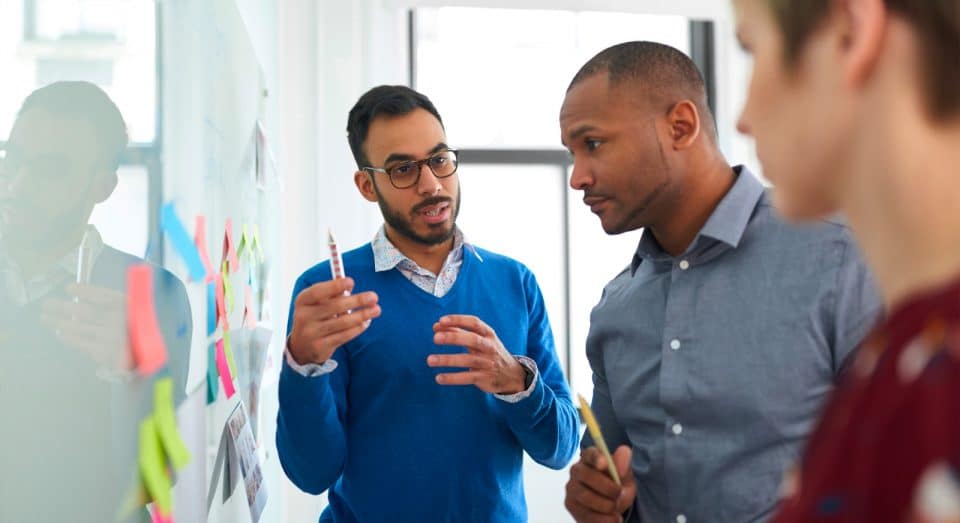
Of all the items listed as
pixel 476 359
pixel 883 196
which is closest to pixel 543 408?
pixel 476 359

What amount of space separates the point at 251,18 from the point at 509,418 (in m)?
1.25

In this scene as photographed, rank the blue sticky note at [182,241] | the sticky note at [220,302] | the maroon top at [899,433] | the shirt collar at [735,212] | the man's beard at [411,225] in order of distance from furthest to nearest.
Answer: the man's beard at [411,225] → the sticky note at [220,302] → the shirt collar at [735,212] → the blue sticky note at [182,241] → the maroon top at [899,433]

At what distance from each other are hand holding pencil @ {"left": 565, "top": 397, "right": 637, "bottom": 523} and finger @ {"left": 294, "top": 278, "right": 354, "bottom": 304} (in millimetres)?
421

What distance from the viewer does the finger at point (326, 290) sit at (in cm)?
132

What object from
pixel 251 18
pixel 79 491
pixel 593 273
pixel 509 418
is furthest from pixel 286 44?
pixel 79 491

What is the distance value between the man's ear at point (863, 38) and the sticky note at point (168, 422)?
2.57 feet

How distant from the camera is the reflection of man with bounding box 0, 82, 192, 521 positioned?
65 cm

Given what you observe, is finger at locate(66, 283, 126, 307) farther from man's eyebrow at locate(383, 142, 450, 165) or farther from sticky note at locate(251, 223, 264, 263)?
sticky note at locate(251, 223, 264, 263)

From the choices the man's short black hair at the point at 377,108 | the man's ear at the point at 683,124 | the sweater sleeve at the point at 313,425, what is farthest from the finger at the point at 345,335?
the man's ear at the point at 683,124

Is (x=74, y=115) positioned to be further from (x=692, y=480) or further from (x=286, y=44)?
(x=286, y=44)

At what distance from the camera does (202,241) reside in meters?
1.24

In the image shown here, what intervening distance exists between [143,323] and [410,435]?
74 cm

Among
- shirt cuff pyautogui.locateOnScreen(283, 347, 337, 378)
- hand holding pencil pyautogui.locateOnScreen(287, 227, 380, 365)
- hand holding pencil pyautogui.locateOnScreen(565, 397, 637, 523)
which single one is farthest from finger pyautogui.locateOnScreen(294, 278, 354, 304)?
hand holding pencil pyautogui.locateOnScreen(565, 397, 637, 523)

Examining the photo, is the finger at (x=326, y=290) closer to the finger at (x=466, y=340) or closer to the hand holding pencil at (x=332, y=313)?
the hand holding pencil at (x=332, y=313)
